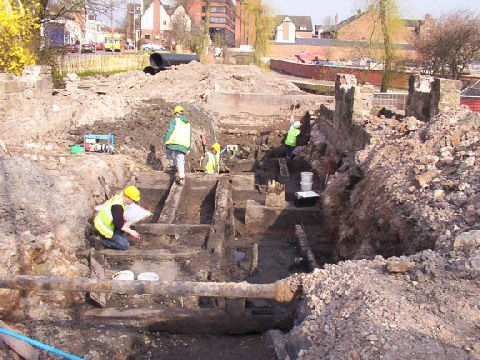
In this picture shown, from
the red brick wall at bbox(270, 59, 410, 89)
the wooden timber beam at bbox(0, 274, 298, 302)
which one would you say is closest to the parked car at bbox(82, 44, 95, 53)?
the red brick wall at bbox(270, 59, 410, 89)

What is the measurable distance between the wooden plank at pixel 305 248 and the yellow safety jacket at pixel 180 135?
2769 mm

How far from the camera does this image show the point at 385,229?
6.36 meters

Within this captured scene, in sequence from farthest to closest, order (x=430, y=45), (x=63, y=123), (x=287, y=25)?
1. (x=287, y=25)
2. (x=430, y=45)
3. (x=63, y=123)

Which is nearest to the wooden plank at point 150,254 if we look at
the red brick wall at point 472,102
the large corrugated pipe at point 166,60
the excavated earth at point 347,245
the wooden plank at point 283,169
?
the excavated earth at point 347,245

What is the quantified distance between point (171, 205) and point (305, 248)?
8.29ft

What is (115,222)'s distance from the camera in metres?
6.32

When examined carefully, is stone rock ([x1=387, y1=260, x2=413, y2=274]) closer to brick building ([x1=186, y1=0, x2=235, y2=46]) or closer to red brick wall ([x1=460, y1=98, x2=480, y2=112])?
red brick wall ([x1=460, y1=98, x2=480, y2=112])

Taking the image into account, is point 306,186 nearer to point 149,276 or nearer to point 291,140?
point 291,140

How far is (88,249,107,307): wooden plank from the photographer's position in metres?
5.31

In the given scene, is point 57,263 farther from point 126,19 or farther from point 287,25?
point 287,25

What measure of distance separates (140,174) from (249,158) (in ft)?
18.7

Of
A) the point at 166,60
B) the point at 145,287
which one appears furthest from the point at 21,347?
the point at 166,60

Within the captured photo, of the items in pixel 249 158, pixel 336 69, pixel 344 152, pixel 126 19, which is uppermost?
pixel 126 19

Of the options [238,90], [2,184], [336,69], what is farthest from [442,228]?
[336,69]
